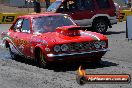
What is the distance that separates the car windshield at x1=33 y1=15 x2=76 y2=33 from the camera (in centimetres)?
972

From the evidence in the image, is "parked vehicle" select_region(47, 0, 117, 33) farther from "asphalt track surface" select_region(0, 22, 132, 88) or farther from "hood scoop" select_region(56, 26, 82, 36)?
"hood scoop" select_region(56, 26, 82, 36)

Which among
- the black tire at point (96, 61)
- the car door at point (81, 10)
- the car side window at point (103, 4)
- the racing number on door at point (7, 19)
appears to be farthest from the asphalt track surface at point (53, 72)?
the racing number on door at point (7, 19)

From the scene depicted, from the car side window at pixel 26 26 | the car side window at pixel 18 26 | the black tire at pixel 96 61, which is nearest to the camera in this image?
the black tire at pixel 96 61

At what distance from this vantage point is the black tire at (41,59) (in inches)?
354

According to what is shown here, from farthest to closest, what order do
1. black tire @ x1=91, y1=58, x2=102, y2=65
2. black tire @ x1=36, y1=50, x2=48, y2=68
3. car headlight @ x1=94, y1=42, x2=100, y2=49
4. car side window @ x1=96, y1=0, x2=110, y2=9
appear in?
car side window @ x1=96, y1=0, x2=110, y2=9 < black tire @ x1=91, y1=58, x2=102, y2=65 < black tire @ x1=36, y1=50, x2=48, y2=68 < car headlight @ x1=94, y1=42, x2=100, y2=49

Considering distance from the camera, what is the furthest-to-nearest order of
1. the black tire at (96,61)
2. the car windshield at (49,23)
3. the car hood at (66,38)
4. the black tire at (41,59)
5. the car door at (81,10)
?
the car door at (81,10), the car windshield at (49,23), the black tire at (96,61), the black tire at (41,59), the car hood at (66,38)

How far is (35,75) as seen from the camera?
802 centimetres

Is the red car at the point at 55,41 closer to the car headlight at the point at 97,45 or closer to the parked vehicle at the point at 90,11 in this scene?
the car headlight at the point at 97,45

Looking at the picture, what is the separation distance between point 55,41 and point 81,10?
1111cm

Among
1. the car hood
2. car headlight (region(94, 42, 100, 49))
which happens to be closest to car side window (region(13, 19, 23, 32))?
the car hood

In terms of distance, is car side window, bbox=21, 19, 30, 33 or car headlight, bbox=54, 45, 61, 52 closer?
car headlight, bbox=54, 45, 61, 52

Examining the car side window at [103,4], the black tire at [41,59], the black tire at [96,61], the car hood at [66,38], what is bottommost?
the black tire at [96,61]

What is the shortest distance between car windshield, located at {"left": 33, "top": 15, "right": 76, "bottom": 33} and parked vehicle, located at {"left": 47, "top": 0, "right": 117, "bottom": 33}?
9065mm

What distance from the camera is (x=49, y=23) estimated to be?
9.87m
